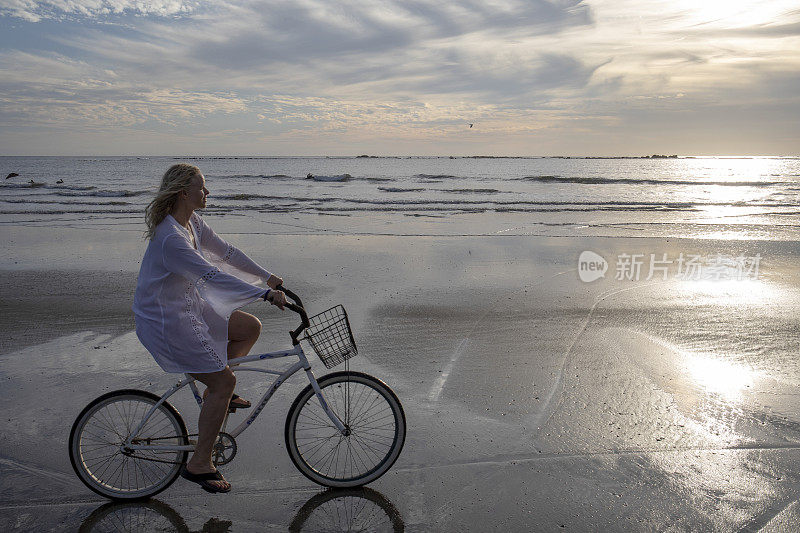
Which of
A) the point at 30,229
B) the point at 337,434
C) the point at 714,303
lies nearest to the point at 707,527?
the point at 337,434

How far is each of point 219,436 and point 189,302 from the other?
0.90 m

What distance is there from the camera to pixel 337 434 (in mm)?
3984

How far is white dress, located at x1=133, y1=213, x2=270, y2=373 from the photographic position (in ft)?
10.4

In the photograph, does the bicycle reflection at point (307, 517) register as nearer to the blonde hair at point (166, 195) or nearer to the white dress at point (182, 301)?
the white dress at point (182, 301)

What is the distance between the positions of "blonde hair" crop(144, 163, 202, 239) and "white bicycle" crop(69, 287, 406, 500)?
2.67ft

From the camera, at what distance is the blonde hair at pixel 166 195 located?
3.23 metres

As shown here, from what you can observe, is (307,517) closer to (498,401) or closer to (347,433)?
(347,433)

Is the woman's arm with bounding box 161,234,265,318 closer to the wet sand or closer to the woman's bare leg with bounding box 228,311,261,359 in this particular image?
the woman's bare leg with bounding box 228,311,261,359

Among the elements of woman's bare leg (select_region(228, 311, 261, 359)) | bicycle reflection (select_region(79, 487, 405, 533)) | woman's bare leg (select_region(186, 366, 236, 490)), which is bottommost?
bicycle reflection (select_region(79, 487, 405, 533))

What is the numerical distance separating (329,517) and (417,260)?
8278 millimetres

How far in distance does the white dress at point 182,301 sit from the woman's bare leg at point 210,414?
11 centimetres

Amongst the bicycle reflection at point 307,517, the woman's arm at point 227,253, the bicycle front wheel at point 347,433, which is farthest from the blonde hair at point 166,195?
the bicycle reflection at point 307,517

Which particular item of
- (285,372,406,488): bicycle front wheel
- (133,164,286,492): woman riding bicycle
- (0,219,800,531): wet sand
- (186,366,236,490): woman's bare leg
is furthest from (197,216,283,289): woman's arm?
(0,219,800,531): wet sand

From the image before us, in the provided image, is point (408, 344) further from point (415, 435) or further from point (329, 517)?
point (329, 517)
